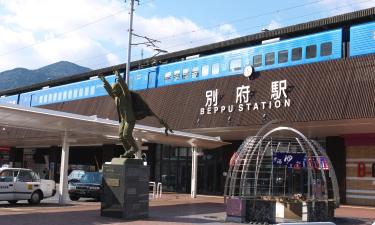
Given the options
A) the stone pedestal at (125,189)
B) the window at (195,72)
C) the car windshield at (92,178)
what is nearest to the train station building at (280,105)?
the window at (195,72)

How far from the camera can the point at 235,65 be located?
3111 cm

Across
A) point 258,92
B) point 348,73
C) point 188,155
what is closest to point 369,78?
point 348,73

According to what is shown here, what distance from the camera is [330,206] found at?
705 inches

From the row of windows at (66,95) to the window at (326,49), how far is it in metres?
23.7

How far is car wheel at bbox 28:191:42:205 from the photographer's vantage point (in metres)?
22.9

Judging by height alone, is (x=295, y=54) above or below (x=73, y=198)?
above

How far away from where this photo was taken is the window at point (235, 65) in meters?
30.8

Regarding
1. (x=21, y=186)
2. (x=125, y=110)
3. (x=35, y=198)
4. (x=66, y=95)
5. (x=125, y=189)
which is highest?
(x=66, y=95)

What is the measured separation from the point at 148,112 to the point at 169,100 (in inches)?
669

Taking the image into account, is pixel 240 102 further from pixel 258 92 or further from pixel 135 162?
pixel 135 162

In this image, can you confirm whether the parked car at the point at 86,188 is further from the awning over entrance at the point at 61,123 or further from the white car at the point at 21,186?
the white car at the point at 21,186

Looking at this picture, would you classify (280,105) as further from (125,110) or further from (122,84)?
(122,84)

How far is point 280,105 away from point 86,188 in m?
10.9

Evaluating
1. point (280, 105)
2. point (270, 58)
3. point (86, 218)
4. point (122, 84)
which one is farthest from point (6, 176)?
point (270, 58)
